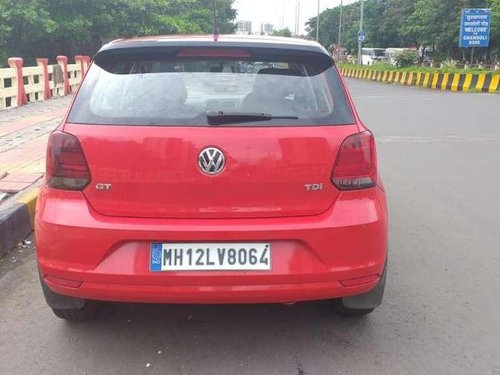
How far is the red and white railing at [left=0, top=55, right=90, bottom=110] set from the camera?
585 inches

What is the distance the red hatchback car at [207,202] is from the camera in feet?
9.12

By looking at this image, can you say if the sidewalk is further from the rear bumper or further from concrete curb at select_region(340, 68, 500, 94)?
concrete curb at select_region(340, 68, 500, 94)

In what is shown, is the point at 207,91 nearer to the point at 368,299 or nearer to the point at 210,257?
the point at 210,257

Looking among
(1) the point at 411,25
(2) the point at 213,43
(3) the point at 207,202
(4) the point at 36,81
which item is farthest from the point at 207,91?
(1) the point at 411,25

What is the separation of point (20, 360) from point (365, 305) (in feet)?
5.82

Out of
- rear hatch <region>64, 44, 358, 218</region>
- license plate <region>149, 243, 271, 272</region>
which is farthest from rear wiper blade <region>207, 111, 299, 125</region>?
license plate <region>149, 243, 271, 272</region>

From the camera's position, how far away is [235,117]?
2.87m

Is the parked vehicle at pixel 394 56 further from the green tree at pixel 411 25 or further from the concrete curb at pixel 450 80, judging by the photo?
the concrete curb at pixel 450 80

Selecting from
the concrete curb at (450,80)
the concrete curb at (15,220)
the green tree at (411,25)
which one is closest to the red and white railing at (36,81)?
the concrete curb at (15,220)

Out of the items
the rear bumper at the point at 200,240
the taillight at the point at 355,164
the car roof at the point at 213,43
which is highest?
the car roof at the point at 213,43

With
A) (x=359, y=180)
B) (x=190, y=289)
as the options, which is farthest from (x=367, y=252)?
(x=190, y=289)

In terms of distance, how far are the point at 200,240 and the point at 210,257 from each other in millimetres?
92

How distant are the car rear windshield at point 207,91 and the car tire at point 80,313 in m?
1.04

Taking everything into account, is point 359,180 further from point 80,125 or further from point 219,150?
point 80,125
